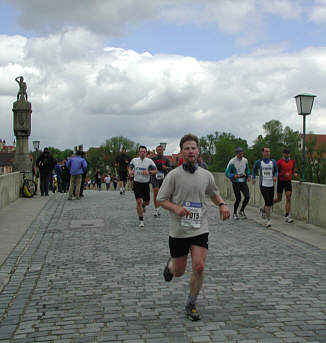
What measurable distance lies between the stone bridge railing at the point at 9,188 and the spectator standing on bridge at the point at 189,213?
1021 centimetres

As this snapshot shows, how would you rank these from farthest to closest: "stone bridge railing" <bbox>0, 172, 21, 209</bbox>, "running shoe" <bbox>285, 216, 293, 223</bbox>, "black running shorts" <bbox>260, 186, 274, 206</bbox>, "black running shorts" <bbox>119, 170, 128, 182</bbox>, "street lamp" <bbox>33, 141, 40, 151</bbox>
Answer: "street lamp" <bbox>33, 141, 40, 151</bbox> → "black running shorts" <bbox>119, 170, 128, 182</bbox> → "stone bridge railing" <bbox>0, 172, 21, 209</bbox> → "running shoe" <bbox>285, 216, 293, 223</bbox> → "black running shorts" <bbox>260, 186, 274, 206</bbox>

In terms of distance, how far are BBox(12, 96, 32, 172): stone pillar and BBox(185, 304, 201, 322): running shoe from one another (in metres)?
16.2

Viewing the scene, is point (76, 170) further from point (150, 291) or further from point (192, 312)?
point (192, 312)

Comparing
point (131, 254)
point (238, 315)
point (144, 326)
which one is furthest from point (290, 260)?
point (144, 326)

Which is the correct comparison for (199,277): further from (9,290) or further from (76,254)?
(76,254)

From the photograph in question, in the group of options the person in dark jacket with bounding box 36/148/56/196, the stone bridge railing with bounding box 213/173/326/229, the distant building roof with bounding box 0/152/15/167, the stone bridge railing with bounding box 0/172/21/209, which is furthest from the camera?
the distant building roof with bounding box 0/152/15/167

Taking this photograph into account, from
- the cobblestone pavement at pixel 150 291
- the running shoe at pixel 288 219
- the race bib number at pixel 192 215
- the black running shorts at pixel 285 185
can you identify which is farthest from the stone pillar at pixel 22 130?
the race bib number at pixel 192 215

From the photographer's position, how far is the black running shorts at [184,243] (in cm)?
468

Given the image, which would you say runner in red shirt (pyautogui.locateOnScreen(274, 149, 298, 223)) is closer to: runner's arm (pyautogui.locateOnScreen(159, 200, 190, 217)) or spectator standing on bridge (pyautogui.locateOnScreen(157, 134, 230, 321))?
spectator standing on bridge (pyautogui.locateOnScreen(157, 134, 230, 321))

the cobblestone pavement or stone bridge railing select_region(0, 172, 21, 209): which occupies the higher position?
stone bridge railing select_region(0, 172, 21, 209)

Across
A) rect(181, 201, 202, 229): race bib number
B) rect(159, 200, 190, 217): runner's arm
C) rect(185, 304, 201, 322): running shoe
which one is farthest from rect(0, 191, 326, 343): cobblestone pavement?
rect(159, 200, 190, 217): runner's arm

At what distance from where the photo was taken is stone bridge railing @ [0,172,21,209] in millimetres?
14188

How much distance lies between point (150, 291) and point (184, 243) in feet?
4.04

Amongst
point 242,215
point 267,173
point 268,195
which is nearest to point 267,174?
point 267,173
